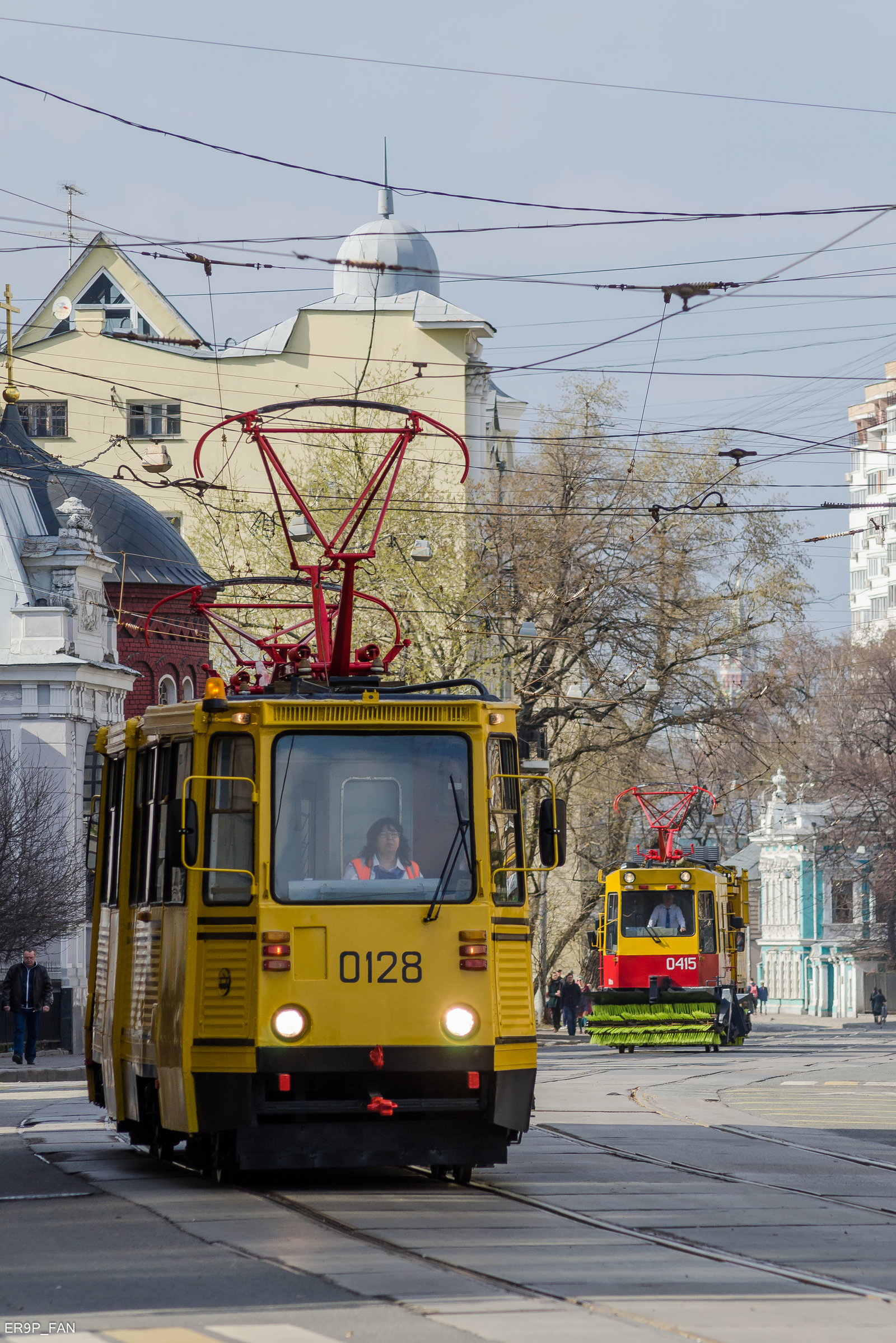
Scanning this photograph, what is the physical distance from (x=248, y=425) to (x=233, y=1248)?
7.94m

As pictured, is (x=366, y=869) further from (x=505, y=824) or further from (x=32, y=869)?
(x=32, y=869)

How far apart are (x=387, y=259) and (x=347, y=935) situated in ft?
172

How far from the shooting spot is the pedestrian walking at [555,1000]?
154 feet

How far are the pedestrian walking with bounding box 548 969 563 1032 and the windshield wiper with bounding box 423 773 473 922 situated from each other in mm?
34282

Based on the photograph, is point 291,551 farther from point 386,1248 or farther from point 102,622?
point 102,622

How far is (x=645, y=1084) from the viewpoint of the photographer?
2459 cm

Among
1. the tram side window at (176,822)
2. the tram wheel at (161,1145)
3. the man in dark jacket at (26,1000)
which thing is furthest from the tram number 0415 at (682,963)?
the tram side window at (176,822)

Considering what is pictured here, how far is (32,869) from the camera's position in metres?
33.3

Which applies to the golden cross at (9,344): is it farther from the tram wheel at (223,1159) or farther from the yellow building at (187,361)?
the tram wheel at (223,1159)

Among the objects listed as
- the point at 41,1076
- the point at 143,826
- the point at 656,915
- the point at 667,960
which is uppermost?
the point at 656,915

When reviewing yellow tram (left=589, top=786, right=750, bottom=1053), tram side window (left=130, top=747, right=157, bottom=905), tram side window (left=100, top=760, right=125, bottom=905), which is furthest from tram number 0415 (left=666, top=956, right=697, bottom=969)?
tram side window (left=130, top=747, right=157, bottom=905)

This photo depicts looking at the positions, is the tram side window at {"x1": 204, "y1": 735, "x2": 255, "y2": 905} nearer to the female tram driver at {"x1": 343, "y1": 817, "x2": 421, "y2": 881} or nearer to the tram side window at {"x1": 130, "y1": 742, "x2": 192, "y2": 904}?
the tram side window at {"x1": 130, "y1": 742, "x2": 192, "y2": 904}

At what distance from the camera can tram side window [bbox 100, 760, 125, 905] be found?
14.4m

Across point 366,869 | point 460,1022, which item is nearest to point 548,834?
point 366,869
